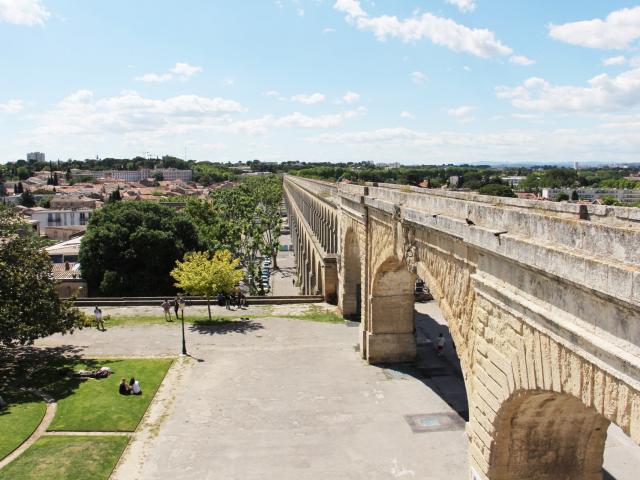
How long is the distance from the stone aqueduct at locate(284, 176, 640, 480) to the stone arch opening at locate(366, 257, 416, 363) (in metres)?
4.06

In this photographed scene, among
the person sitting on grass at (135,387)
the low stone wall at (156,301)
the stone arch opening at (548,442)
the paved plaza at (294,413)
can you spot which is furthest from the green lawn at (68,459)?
the low stone wall at (156,301)

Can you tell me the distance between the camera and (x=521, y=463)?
8.38 m

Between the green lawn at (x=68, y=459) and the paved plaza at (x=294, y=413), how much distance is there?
17.3 inches

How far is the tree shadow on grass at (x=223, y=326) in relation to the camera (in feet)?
74.3

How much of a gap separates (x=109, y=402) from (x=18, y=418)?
7.84 ft

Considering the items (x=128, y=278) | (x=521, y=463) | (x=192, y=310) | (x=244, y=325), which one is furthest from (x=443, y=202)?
(x=128, y=278)

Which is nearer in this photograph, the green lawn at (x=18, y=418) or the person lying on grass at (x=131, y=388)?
the green lawn at (x=18, y=418)

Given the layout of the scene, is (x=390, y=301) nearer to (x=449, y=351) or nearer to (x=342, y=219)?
(x=449, y=351)

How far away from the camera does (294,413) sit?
14758 millimetres

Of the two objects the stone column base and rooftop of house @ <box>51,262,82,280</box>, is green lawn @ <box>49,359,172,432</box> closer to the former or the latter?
the stone column base

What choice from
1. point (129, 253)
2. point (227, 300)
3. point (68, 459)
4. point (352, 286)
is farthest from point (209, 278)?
point (68, 459)

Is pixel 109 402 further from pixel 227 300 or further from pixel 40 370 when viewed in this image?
pixel 227 300

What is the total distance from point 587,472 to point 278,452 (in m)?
7.03

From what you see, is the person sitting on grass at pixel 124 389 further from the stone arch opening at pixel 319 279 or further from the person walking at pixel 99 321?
the stone arch opening at pixel 319 279
